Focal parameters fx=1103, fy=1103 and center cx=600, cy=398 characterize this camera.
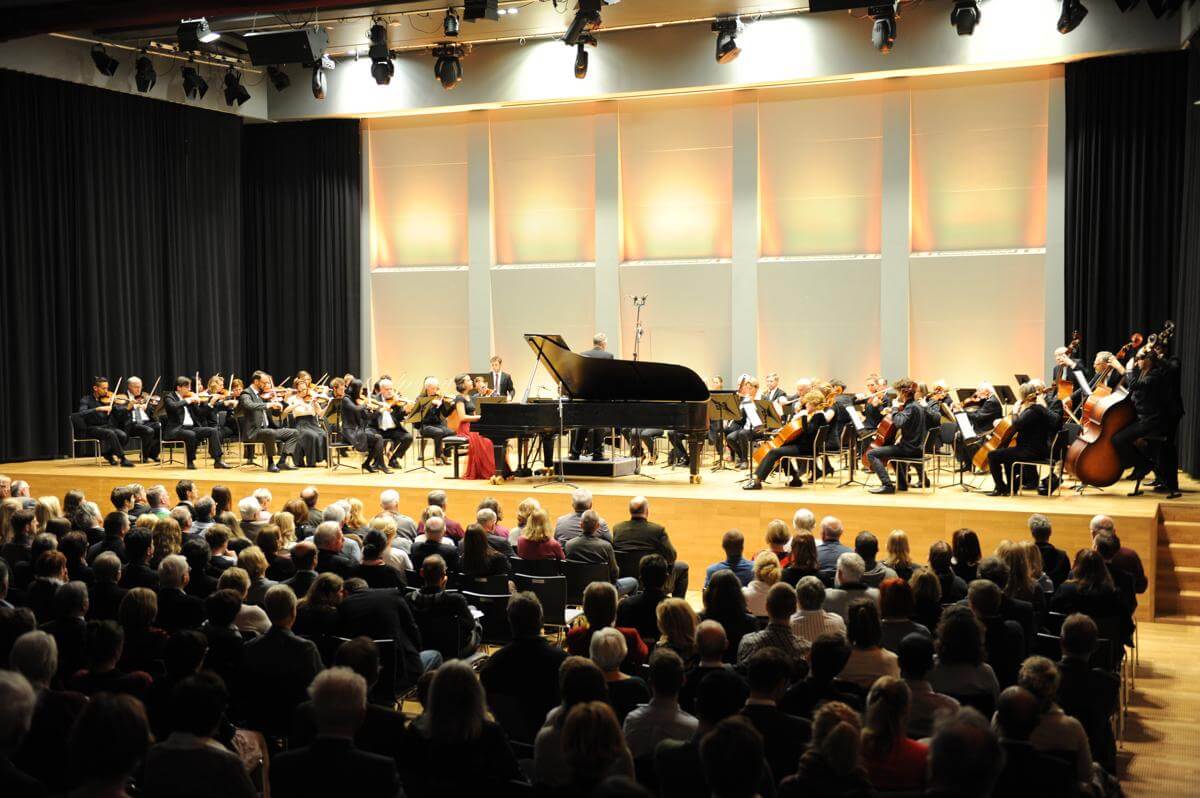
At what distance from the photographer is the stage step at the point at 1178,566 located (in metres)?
8.74

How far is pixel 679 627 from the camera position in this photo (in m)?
4.74

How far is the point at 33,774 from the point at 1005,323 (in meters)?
13.2

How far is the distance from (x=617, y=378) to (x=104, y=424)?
6878mm

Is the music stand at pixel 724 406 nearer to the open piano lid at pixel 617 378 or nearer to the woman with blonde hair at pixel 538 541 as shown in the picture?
the open piano lid at pixel 617 378

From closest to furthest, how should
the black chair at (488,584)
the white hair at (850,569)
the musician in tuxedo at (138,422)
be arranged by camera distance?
the white hair at (850,569), the black chair at (488,584), the musician in tuxedo at (138,422)

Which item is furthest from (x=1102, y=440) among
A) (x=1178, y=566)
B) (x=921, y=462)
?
(x=921, y=462)

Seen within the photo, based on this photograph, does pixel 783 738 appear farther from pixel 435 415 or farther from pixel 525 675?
pixel 435 415

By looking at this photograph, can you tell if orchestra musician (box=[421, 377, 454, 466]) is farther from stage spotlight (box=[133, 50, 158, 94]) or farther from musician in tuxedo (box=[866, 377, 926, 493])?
stage spotlight (box=[133, 50, 158, 94])

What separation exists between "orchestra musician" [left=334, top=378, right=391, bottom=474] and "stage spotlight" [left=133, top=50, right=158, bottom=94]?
549 cm

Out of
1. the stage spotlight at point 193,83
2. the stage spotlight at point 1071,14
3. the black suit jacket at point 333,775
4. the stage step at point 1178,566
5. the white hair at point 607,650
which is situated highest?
the stage spotlight at point 193,83

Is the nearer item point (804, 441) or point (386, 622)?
point (386, 622)

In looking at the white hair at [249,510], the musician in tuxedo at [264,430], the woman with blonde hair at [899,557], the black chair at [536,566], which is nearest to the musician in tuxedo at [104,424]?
the musician in tuxedo at [264,430]

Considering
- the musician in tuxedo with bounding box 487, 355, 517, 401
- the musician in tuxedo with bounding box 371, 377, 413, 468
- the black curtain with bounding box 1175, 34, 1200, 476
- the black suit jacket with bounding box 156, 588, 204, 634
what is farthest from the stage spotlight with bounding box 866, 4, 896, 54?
the black suit jacket with bounding box 156, 588, 204, 634

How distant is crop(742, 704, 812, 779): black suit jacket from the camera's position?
145 inches
